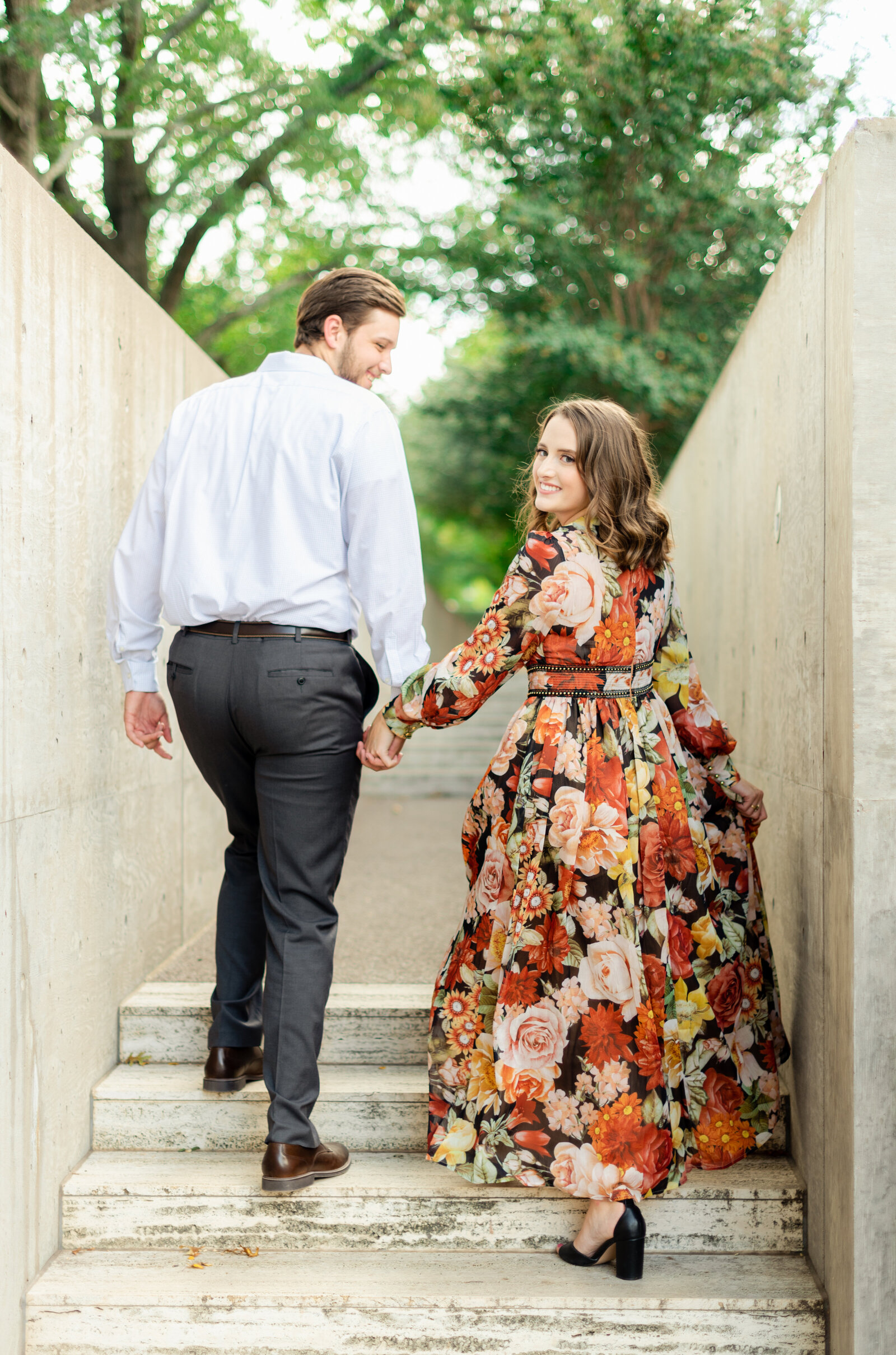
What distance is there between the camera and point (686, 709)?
2465 millimetres

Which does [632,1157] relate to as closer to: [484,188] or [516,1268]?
[516,1268]

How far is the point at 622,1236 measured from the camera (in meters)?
2.19

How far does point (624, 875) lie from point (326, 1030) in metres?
1.04

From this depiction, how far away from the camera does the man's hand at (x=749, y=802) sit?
2.45 m

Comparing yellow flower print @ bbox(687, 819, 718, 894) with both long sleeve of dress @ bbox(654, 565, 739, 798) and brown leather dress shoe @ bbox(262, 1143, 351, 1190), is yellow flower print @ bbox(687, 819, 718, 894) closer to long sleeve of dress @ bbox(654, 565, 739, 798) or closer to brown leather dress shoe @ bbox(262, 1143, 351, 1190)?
long sleeve of dress @ bbox(654, 565, 739, 798)

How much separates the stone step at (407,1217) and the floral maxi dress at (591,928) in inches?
4.8

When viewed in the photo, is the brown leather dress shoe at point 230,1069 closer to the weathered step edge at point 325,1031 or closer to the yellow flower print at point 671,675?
the weathered step edge at point 325,1031

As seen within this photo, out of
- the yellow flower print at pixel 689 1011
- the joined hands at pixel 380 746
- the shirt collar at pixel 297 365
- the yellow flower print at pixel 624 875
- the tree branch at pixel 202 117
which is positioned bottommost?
the yellow flower print at pixel 689 1011

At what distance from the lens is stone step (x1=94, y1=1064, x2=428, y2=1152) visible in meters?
2.56

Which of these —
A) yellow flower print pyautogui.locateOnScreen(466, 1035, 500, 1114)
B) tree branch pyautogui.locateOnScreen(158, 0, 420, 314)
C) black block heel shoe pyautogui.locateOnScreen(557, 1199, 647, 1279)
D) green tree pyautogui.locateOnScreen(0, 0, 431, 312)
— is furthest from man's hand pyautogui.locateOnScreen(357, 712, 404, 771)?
tree branch pyautogui.locateOnScreen(158, 0, 420, 314)

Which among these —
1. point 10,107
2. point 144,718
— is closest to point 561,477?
point 144,718

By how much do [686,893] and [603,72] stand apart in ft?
22.0

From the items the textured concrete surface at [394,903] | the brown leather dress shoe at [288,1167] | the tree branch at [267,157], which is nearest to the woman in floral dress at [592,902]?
the brown leather dress shoe at [288,1167]

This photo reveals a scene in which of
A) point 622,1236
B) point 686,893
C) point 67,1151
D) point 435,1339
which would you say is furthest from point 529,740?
point 67,1151
